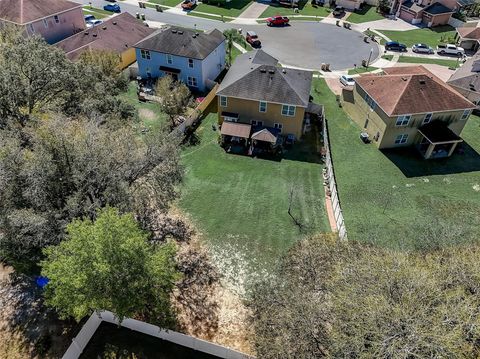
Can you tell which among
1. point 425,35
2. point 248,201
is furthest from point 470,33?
point 248,201

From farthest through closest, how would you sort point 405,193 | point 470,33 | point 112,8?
point 112,8 < point 470,33 < point 405,193

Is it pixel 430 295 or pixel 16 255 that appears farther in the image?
pixel 16 255

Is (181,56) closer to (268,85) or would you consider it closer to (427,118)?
(268,85)

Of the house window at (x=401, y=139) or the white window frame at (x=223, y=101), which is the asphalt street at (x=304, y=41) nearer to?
the white window frame at (x=223, y=101)

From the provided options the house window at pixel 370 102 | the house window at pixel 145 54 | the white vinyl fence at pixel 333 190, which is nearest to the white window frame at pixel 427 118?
the house window at pixel 370 102

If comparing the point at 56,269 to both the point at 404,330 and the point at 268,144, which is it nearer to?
the point at 404,330

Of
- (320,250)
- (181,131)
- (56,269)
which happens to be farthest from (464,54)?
(56,269)
